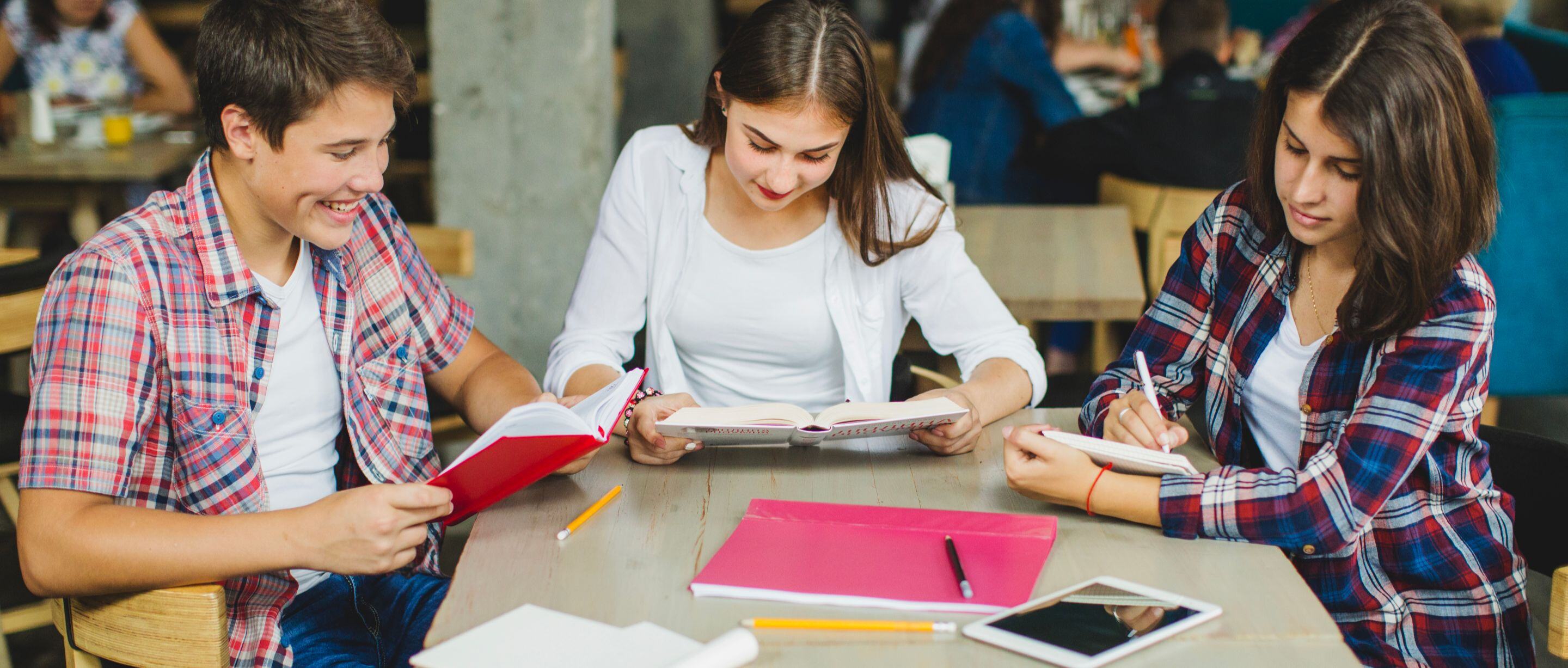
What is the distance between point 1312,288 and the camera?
1651 millimetres

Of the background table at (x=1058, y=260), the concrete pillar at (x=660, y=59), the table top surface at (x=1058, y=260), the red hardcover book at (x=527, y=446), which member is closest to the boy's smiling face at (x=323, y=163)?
the red hardcover book at (x=527, y=446)

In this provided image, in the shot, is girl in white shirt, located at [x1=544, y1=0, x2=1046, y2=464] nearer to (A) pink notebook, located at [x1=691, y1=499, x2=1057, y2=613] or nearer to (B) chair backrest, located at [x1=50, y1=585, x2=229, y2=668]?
(A) pink notebook, located at [x1=691, y1=499, x2=1057, y2=613]

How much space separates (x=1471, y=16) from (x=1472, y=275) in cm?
305

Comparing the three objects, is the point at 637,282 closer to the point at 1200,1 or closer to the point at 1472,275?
the point at 1472,275

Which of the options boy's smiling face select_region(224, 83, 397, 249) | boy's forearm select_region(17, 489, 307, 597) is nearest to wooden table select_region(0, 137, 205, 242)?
boy's smiling face select_region(224, 83, 397, 249)

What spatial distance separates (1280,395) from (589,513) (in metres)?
0.94

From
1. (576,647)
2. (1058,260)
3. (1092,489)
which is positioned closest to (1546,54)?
(1058,260)

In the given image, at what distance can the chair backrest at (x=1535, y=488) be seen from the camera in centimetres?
157

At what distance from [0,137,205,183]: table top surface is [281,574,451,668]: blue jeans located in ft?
7.70

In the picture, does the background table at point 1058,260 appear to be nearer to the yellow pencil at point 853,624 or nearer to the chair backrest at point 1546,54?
the yellow pencil at point 853,624

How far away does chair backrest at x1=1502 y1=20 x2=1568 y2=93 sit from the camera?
4.89 meters

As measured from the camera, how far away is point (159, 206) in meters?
1.48

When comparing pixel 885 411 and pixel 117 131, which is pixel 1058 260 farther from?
pixel 117 131

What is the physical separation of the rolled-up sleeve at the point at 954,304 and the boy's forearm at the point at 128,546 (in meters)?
1.11
